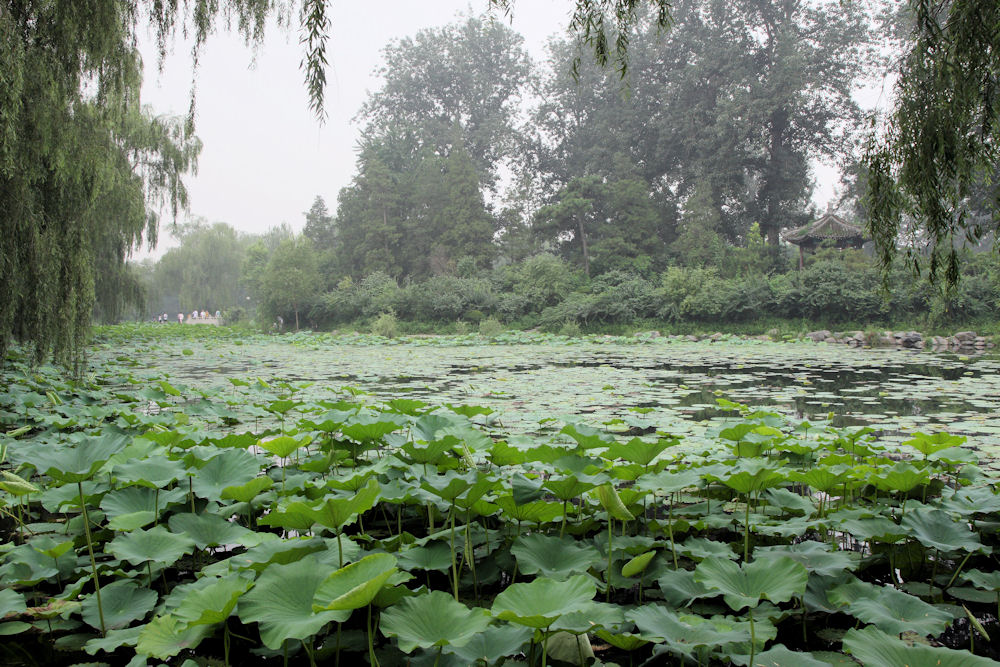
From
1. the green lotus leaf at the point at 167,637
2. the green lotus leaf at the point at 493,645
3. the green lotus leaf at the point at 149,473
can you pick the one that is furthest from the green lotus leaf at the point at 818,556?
the green lotus leaf at the point at 149,473

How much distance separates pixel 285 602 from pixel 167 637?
205mm

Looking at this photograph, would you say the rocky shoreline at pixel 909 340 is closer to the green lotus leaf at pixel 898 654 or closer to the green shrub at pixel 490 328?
the green shrub at pixel 490 328

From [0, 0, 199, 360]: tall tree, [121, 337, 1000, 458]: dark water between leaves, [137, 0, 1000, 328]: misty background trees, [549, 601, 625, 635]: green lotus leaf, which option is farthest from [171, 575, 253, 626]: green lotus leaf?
[137, 0, 1000, 328]: misty background trees

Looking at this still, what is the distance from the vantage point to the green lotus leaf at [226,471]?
4.89 feet

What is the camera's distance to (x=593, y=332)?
1548 cm

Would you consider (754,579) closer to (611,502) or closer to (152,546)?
(611,502)

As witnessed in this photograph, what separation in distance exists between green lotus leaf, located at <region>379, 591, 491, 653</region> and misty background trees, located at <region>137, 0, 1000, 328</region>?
1432 centimetres

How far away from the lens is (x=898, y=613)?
102cm

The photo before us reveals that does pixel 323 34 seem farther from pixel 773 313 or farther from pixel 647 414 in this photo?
pixel 773 313

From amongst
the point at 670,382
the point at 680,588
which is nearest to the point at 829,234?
the point at 670,382

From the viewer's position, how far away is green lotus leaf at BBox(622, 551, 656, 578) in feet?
3.91

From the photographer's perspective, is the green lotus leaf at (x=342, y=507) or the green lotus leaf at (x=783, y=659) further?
the green lotus leaf at (x=342, y=507)

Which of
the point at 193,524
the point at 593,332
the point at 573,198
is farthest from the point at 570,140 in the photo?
the point at 193,524

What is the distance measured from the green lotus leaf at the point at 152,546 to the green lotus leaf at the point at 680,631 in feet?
2.89
